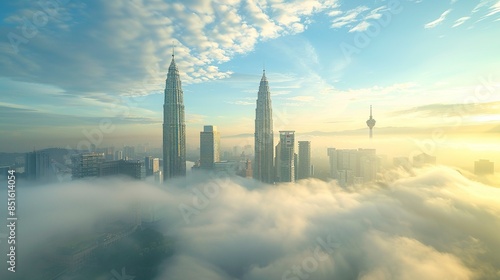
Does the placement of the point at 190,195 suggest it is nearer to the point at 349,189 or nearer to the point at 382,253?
the point at 349,189

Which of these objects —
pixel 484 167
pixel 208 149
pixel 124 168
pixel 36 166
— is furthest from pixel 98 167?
pixel 484 167

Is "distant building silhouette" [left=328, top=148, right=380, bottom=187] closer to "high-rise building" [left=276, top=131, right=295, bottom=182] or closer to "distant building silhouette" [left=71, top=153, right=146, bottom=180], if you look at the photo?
"high-rise building" [left=276, top=131, right=295, bottom=182]

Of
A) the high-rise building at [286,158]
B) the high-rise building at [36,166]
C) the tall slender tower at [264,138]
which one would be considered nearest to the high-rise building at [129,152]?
the high-rise building at [36,166]

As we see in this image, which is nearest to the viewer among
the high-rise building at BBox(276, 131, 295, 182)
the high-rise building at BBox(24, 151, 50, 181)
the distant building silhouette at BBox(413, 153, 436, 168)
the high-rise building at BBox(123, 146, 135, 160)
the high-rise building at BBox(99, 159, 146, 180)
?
the high-rise building at BBox(24, 151, 50, 181)

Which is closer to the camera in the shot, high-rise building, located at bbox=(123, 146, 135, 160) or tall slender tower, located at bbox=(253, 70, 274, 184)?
tall slender tower, located at bbox=(253, 70, 274, 184)

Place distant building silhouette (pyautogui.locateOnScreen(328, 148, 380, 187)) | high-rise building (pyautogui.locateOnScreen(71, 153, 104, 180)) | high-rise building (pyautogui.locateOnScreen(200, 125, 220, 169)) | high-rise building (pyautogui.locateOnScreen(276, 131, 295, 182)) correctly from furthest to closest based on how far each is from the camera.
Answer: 1. high-rise building (pyautogui.locateOnScreen(200, 125, 220, 169))
2. high-rise building (pyautogui.locateOnScreen(276, 131, 295, 182))
3. distant building silhouette (pyautogui.locateOnScreen(328, 148, 380, 187))
4. high-rise building (pyautogui.locateOnScreen(71, 153, 104, 180))

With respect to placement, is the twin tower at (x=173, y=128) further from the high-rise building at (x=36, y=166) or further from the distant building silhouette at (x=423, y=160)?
the distant building silhouette at (x=423, y=160)

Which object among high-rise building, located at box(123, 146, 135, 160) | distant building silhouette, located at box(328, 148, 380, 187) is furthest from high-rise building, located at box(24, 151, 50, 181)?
distant building silhouette, located at box(328, 148, 380, 187)
